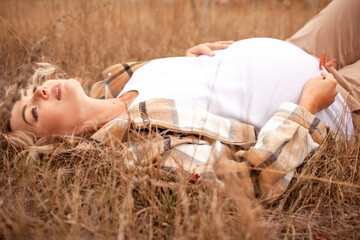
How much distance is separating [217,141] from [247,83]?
40cm

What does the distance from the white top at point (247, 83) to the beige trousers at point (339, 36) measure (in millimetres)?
530

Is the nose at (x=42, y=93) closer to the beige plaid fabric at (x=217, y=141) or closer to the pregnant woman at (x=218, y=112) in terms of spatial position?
the pregnant woman at (x=218, y=112)

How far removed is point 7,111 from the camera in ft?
3.65

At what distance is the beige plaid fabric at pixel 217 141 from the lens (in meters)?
1.27

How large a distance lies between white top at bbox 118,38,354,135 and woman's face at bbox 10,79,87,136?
33 cm

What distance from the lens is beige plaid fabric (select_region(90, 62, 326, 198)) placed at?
1.27 m

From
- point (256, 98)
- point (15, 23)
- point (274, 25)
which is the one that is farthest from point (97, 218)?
point (274, 25)

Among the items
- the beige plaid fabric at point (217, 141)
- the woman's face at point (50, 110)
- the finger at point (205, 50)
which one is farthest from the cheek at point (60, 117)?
the finger at point (205, 50)

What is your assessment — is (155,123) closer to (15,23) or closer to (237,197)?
(237,197)

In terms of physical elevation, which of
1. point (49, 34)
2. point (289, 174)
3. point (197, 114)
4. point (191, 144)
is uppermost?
point (49, 34)

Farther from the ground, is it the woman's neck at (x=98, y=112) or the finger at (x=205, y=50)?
the finger at (x=205, y=50)

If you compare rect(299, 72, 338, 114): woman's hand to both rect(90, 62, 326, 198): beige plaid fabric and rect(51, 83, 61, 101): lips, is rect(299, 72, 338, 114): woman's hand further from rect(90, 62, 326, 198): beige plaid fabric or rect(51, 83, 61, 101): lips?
rect(51, 83, 61, 101): lips

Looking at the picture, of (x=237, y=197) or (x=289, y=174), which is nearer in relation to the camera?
(x=237, y=197)

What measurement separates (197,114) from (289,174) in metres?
0.51
